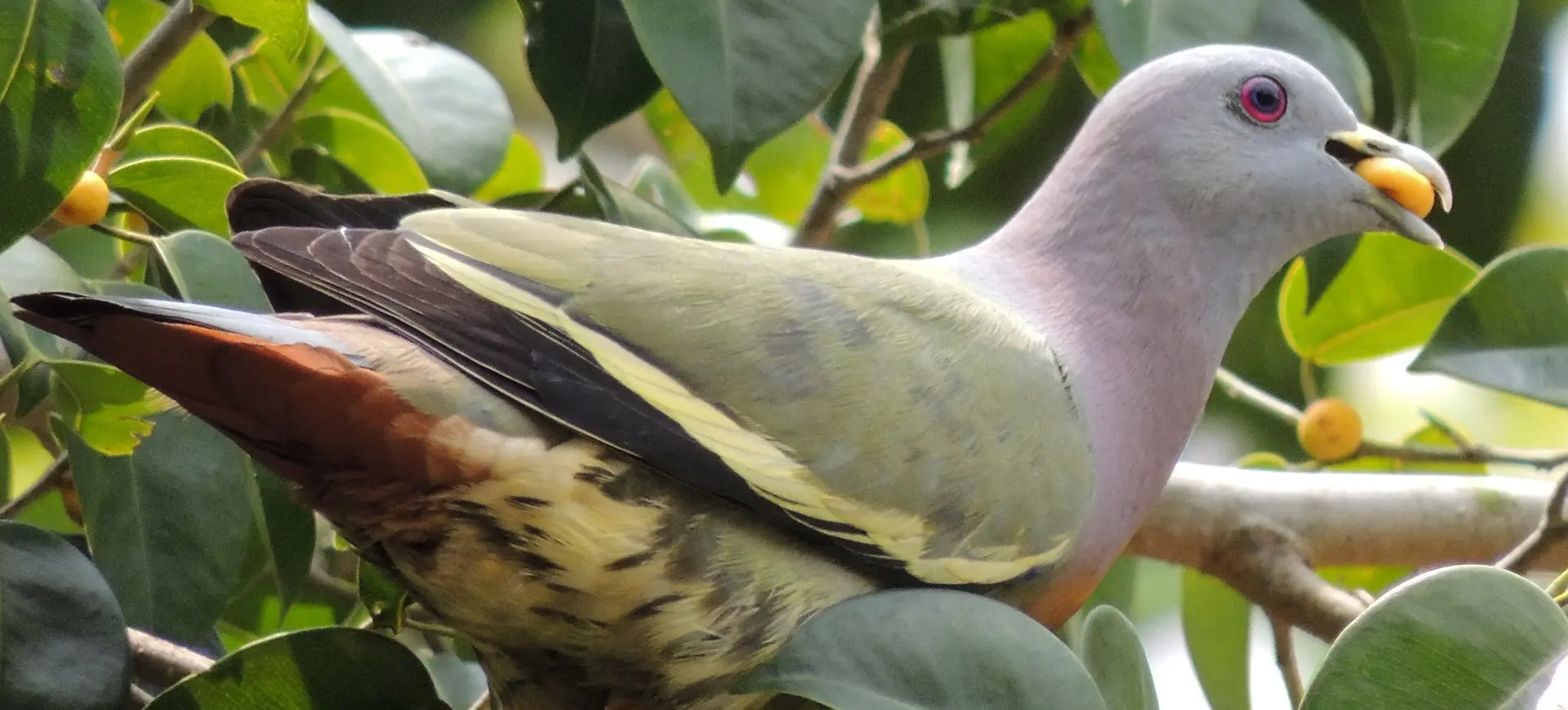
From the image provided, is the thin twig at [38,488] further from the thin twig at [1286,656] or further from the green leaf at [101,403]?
the thin twig at [1286,656]

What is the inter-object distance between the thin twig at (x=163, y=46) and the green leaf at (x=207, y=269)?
97mm

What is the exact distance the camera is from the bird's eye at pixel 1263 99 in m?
1.03

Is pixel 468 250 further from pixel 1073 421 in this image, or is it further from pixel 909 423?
pixel 1073 421

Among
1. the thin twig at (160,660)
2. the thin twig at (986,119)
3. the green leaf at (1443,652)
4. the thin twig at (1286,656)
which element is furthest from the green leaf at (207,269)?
the thin twig at (1286,656)

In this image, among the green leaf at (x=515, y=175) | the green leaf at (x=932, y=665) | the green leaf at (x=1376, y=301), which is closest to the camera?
the green leaf at (x=932, y=665)

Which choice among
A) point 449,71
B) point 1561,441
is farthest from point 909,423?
point 1561,441

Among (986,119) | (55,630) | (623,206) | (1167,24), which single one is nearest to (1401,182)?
(1167,24)

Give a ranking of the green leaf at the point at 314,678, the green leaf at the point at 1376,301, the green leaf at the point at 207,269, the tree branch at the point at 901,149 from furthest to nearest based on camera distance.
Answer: the green leaf at the point at 1376,301 → the tree branch at the point at 901,149 → the green leaf at the point at 207,269 → the green leaf at the point at 314,678

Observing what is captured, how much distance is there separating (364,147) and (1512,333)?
0.96 metres

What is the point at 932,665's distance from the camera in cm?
66

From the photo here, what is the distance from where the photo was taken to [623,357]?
745mm

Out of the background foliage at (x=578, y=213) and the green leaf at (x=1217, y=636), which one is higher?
the background foliage at (x=578, y=213)

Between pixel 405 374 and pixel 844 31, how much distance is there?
12.2 inches

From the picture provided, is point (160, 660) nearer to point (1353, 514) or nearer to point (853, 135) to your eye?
point (853, 135)
